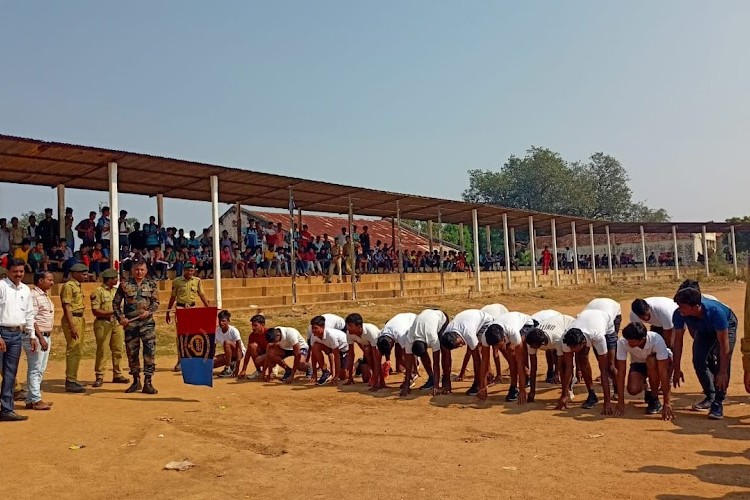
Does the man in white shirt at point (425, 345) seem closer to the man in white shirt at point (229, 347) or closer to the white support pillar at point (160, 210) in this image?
the man in white shirt at point (229, 347)

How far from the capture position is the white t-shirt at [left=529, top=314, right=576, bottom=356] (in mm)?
8086

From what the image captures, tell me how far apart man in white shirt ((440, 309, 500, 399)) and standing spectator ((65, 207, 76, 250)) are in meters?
11.8

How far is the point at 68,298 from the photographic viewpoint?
897 centimetres

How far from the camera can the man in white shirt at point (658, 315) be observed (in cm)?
811

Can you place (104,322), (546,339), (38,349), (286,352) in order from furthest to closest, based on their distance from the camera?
(286,352) → (104,322) → (546,339) → (38,349)

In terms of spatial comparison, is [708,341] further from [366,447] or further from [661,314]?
[366,447]

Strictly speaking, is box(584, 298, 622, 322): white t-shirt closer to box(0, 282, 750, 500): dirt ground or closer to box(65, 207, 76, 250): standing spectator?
box(0, 282, 750, 500): dirt ground

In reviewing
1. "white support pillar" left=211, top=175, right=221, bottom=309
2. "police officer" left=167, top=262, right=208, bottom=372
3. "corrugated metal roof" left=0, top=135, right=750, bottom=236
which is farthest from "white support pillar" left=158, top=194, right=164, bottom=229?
"police officer" left=167, top=262, right=208, bottom=372

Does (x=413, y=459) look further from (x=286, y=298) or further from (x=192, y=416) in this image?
(x=286, y=298)

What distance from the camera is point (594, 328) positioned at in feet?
25.6

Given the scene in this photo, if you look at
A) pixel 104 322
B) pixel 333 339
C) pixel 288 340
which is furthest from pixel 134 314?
pixel 333 339

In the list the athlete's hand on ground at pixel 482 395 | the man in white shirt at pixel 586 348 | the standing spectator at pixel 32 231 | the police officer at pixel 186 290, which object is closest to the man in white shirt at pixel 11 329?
the police officer at pixel 186 290

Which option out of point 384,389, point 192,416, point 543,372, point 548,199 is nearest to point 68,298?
point 192,416

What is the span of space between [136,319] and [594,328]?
20.0 ft
